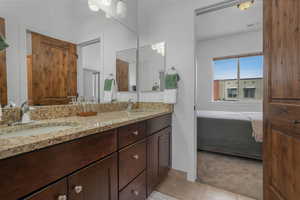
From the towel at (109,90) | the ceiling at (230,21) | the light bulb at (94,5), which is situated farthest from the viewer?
the ceiling at (230,21)

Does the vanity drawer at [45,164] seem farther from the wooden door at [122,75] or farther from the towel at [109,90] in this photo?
the wooden door at [122,75]

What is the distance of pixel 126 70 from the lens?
2184 mm

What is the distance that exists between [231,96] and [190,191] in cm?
378

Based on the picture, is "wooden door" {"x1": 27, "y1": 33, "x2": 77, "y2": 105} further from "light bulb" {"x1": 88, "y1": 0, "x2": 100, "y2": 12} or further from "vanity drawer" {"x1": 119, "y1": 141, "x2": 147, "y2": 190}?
"vanity drawer" {"x1": 119, "y1": 141, "x2": 147, "y2": 190}

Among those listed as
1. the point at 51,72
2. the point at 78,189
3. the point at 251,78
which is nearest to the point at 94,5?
the point at 51,72

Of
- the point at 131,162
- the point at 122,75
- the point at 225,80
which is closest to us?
the point at 131,162

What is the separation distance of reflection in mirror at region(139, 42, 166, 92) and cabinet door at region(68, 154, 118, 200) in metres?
1.35

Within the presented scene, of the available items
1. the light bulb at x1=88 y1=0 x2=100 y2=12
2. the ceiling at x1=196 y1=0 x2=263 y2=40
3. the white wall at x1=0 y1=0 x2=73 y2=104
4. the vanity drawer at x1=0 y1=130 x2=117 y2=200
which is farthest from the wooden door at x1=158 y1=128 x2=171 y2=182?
the ceiling at x1=196 y1=0 x2=263 y2=40

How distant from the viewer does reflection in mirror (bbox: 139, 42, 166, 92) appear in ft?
6.75

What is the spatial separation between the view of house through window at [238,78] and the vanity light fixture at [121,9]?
11.7 feet

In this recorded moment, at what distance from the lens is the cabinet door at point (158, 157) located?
57.5 inches

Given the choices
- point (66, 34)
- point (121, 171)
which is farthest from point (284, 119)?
point (66, 34)

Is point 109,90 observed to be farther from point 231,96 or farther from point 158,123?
point 231,96

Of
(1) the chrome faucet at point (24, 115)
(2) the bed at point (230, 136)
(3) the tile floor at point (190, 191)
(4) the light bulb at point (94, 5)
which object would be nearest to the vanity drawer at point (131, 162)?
(3) the tile floor at point (190, 191)
